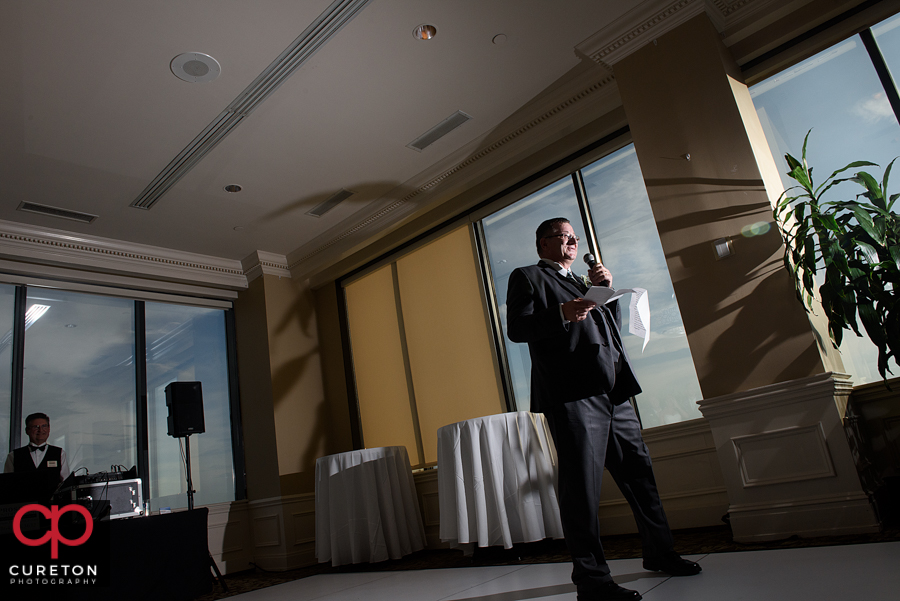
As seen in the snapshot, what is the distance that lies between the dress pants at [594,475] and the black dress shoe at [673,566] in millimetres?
24

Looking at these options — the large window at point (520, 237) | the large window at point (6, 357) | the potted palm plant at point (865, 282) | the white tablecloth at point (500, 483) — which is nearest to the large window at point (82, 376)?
the large window at point (6, 357)

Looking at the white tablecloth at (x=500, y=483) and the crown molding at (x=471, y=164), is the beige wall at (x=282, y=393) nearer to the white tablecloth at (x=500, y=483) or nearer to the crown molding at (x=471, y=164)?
the crown molding at (x=471, y=164)

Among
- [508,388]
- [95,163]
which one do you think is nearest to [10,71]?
[95,163]

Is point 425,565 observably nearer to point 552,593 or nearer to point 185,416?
point 552,593

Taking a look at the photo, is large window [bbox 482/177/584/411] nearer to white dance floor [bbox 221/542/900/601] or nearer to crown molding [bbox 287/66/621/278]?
crown molding [bbox 287/66/621/278]

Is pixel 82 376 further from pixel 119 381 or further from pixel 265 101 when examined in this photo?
pixel 265 101

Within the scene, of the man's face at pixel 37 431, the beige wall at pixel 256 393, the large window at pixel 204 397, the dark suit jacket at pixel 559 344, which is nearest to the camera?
the dark suit jacket at pixel 559 344

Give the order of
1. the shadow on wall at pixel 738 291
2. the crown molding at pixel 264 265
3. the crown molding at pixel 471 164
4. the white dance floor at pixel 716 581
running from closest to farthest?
the white dance floor at pixel 716 581
the shadow on wall at pixel 738 291
the crown molding at pixel 471 164
the crown molding at pixel 264 265

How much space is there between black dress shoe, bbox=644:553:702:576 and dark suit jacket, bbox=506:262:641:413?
574 mm

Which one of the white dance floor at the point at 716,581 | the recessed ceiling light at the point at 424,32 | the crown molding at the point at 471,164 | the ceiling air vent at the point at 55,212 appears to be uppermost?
the ceiling air vent at the point at 55,212

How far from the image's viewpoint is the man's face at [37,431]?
4289mm

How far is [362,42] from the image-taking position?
3355 millimetres

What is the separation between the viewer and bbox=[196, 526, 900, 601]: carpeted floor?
240 cm
